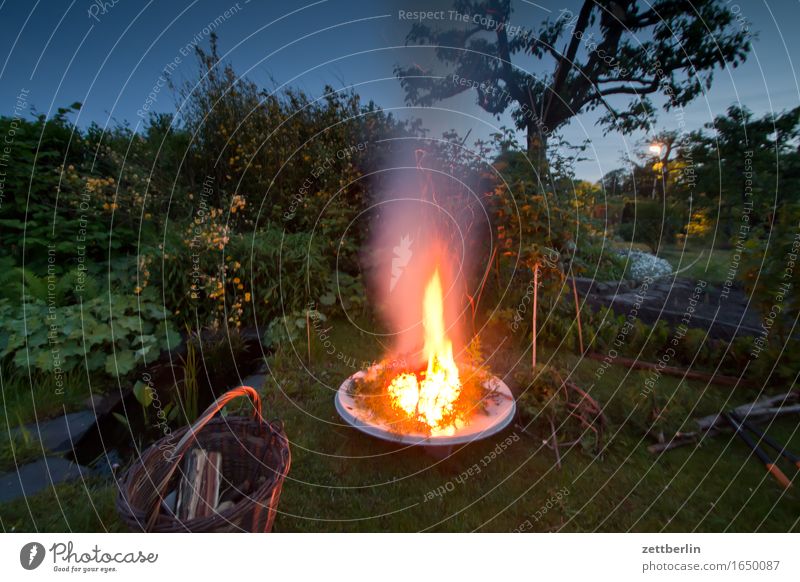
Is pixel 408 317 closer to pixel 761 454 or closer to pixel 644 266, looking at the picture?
pixel 761 454

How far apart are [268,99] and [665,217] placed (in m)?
5.14

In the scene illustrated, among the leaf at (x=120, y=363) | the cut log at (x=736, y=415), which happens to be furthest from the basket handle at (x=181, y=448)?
the cut log at (x=736, y=415)

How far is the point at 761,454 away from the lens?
8.26 ft

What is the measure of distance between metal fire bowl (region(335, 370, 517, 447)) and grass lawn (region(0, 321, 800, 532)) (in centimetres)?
27

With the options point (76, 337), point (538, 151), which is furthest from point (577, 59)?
point (76, 337)

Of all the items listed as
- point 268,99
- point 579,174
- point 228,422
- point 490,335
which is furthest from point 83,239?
point 579,174

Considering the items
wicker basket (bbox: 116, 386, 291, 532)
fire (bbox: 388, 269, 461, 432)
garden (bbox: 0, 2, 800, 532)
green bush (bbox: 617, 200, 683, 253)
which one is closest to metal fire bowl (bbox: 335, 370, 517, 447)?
garden (bbox: 0, 2, 800, 532)

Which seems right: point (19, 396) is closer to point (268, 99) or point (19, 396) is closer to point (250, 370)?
point (250, 370)

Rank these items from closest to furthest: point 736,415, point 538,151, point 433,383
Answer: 1. point 433,383
2. point 736,415
3. point 538,151

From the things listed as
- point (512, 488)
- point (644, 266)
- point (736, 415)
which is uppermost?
point (644, 266)

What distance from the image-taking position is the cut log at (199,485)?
1.82 m

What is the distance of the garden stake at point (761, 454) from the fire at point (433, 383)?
188cm

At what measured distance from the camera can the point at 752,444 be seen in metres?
2.62

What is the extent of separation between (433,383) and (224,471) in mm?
1306
